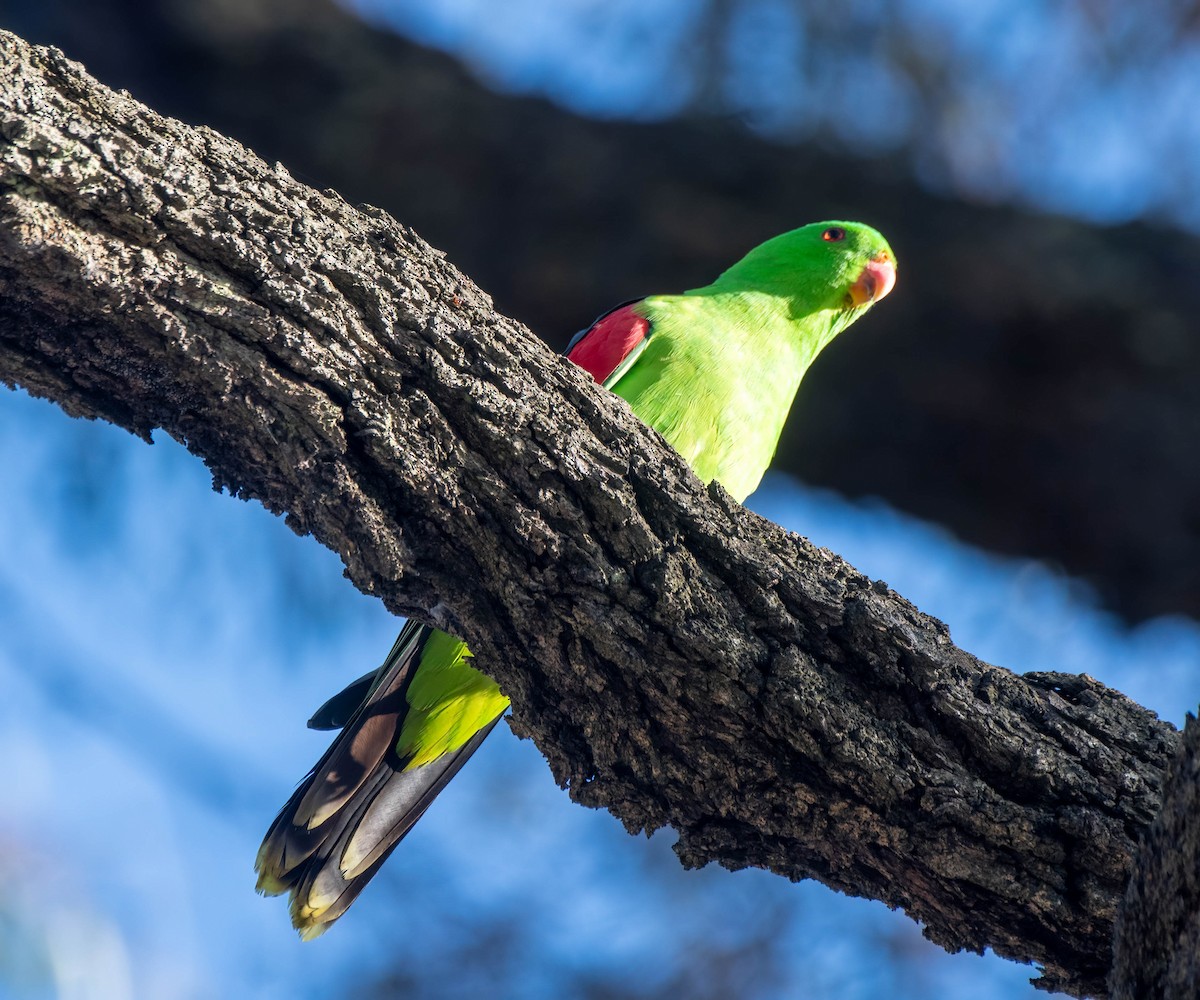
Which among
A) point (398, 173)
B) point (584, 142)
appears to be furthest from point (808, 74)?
point (398, 173)

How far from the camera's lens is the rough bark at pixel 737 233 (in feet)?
12.1

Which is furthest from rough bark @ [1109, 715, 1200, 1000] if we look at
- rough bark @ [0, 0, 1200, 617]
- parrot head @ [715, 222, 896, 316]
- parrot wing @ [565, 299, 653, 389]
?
rough bark @ [0, 0, 1200, 617]

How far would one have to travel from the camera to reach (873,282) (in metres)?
3.37

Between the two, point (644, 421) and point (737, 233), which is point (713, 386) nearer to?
point (644, 421)

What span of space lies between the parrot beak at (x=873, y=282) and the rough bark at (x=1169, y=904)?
227cm

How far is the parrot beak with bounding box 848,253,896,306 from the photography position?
3.36m

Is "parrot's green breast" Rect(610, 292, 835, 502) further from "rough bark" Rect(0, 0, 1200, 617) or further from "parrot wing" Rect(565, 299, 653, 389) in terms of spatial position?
"rough bark" Rect(0, 0, 1200, 617)

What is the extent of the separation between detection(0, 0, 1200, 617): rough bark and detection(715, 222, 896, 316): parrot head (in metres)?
0.44

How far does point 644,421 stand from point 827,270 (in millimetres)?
1056

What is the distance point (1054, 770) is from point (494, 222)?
283cm

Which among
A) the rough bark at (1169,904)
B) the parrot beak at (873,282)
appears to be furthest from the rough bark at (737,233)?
the rough bark at (1169,904)

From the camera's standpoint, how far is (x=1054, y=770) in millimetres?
1639

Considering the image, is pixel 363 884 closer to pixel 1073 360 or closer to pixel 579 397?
pixel 579 397

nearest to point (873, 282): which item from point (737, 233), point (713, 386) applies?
point (737, 233)
